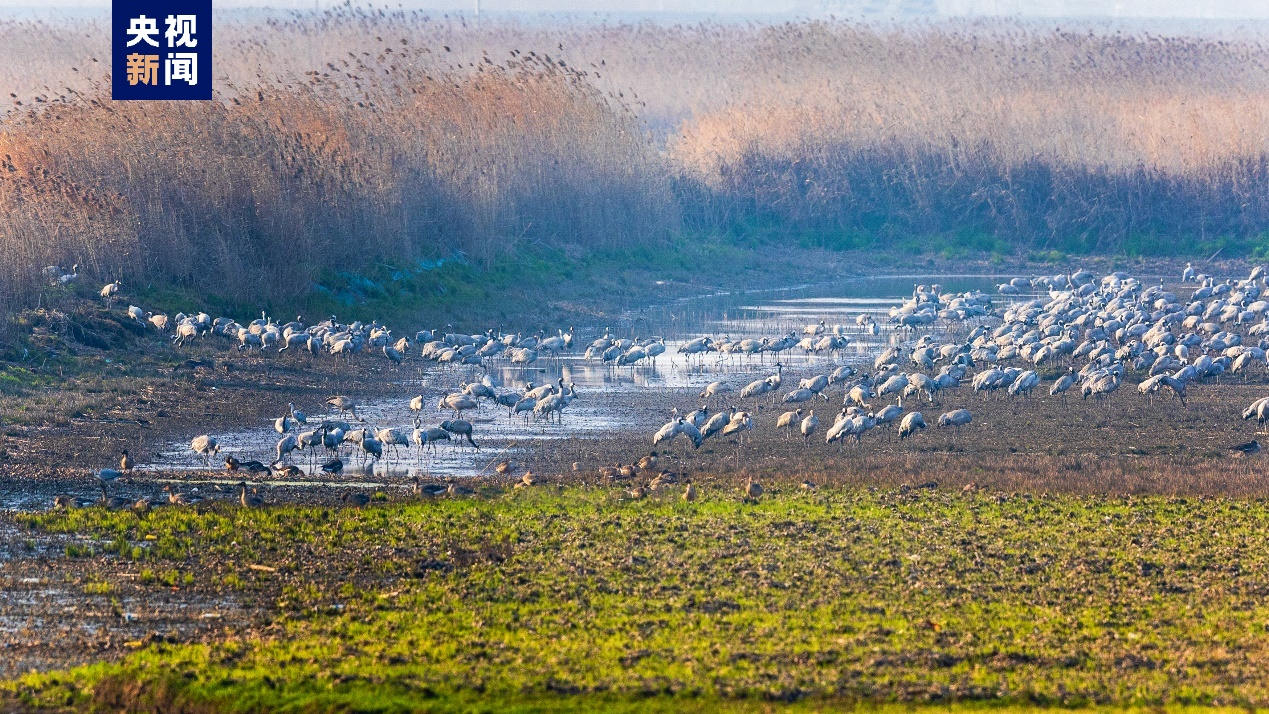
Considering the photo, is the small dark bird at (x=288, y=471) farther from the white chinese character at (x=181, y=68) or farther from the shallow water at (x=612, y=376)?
the white chinese character at (x=181, y=68)

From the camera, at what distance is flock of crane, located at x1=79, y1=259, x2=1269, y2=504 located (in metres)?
16.0

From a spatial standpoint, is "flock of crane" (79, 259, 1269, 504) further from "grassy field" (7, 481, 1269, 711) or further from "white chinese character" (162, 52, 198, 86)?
"white chinese character" (162, 52, 198, 86)

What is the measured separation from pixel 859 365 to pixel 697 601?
13.0 metres

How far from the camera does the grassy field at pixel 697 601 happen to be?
26.8 ft

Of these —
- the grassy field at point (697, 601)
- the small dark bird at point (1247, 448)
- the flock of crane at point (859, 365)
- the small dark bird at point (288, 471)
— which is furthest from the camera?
the flock of crane at point (859, 365)

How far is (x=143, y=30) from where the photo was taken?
26.3m

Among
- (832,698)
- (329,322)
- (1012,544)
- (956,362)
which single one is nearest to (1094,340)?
(956,362)

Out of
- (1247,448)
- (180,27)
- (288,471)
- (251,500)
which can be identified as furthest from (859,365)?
(180,27)

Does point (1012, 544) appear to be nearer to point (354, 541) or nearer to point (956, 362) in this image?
point (354, 541)

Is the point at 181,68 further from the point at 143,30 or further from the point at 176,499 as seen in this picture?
the point at 176,499

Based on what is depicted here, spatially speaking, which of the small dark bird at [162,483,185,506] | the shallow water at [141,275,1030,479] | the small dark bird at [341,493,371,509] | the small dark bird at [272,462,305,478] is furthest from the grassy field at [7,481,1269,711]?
the shallow water at [141,275,1030,479]

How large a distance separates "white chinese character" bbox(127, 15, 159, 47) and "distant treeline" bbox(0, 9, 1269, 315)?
1519 millimetres

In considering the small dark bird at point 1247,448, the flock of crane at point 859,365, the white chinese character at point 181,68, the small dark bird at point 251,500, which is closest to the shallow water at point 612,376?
the flock of crane at point 859,365

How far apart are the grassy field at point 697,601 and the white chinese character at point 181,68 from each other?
1412 centimetres
